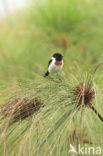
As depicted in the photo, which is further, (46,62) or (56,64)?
(46,62)

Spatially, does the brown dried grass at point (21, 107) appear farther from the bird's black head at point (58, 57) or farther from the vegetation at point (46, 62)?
the bird's black head at point (58, 57)

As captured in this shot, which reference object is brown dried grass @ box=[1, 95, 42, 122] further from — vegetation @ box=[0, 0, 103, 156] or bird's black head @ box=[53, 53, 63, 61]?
bird's black head @ box=[53, 53, 63, 61]

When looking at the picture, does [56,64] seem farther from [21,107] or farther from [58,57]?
[21,107]

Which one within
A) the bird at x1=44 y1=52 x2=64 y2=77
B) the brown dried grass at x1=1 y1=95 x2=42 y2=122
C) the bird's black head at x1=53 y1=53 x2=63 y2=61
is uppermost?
the bird's black head at x1=53 y1=53 x2=63 y2=61

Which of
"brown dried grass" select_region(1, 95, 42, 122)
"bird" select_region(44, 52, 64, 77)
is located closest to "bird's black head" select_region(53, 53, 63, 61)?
"bird" select_region(44, 52, 64, 77)

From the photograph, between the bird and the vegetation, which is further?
the bird

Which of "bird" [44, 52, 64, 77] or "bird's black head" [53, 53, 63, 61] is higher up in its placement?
"bird's black head" [53, 53, 63, 61]

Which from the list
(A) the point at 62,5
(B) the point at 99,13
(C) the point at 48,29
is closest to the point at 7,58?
(C) the point at 48,29

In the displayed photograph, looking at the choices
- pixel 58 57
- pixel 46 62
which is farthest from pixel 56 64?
pixel 46 62

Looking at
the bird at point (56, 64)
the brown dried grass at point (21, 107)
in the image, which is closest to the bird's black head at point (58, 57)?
the bird at point (56, 64)

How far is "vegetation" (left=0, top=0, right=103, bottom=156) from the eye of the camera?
1.36 metres

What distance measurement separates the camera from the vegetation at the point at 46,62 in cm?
136

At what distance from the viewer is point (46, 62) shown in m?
3.92

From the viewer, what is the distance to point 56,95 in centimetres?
139
